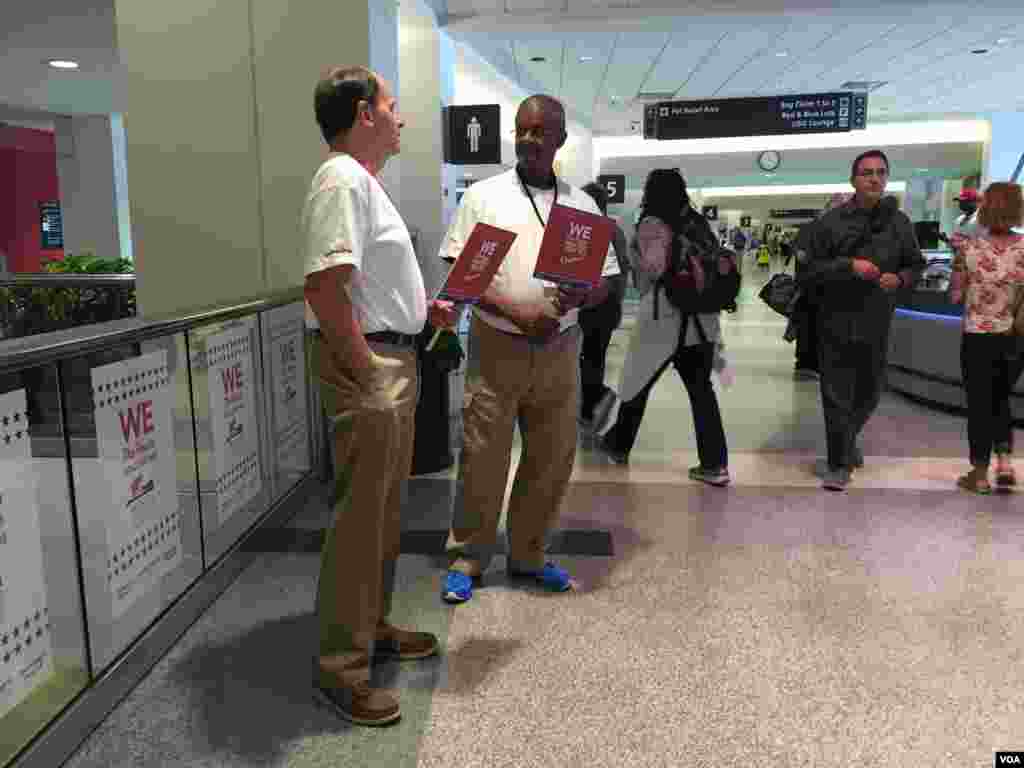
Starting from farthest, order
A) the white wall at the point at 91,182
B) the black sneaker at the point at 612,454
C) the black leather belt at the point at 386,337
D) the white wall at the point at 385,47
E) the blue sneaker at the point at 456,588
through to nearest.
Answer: the white wall at the point at 91,182 < the black sneaker at the point at 612,454 < the white wall at the point at 385,47 < the blue sneaker at the point at 456,588 < the black leather belt at the point at 386,337

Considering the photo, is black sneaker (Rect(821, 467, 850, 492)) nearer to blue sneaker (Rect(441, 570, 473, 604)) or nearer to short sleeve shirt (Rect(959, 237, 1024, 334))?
short sleeve shirt (Rect(959, 237, 1024, 334))

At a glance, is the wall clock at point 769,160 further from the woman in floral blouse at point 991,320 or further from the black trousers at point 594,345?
the woman in floral blouse at point 991,320

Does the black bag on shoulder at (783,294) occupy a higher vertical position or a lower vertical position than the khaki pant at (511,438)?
higher

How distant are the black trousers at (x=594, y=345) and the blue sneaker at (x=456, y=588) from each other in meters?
2.58

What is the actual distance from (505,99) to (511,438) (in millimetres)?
9786

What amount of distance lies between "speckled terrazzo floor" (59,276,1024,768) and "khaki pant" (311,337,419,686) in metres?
0.23

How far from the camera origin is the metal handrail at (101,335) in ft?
6.20

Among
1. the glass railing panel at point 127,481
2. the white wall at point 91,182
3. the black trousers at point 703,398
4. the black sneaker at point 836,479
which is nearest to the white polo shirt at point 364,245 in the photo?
the glass railing panel at point 127,481

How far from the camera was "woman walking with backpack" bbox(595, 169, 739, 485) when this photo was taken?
4.05 meters

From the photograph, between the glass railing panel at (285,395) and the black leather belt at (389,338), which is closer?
the black leather belt at (389,338)

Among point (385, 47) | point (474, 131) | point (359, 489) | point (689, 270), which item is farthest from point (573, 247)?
point (474, 131)

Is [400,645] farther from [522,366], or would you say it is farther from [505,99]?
[505,99]

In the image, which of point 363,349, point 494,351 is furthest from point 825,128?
point 363,349

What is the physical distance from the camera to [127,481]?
2398 mm
